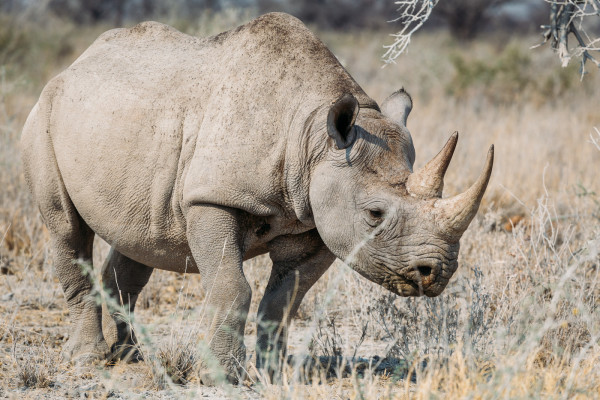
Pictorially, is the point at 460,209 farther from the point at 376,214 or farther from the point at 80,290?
the point at 80,290

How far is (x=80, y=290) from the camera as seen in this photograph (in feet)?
18.9

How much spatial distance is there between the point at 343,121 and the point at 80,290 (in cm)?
234

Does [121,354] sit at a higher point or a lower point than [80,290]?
lower

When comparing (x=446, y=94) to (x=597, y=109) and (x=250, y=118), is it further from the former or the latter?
(x=250, y=118)

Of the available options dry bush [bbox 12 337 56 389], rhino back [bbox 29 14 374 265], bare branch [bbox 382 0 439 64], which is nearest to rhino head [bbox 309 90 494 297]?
rhino back [bbox 29 14 374 265]

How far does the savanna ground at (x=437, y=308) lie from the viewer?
4012mm

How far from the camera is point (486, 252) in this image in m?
6.62

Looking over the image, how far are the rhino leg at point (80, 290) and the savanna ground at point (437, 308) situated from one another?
0.29 metres

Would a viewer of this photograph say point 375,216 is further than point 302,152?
No

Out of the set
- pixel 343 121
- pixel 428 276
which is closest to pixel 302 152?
pixel 343 121

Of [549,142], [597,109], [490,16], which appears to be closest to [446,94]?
[597,109]

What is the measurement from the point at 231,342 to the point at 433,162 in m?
1.51

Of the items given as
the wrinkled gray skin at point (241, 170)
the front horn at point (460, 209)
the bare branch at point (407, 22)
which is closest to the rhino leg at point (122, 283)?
the wrinkled gray skin at point (241, 170)

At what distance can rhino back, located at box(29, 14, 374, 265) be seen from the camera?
464 centimetres
